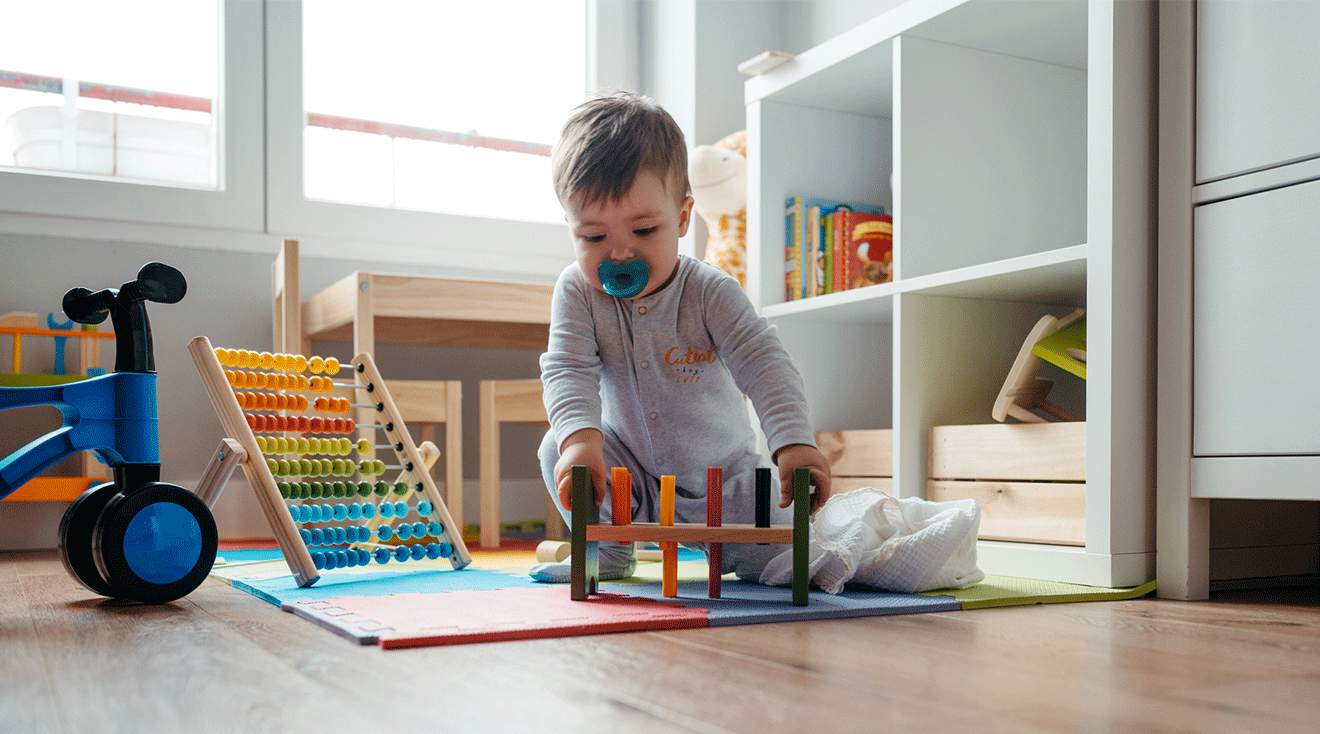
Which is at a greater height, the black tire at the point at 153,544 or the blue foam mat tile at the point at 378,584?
the black tire at the point at 153,544

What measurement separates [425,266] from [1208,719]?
6.54ft

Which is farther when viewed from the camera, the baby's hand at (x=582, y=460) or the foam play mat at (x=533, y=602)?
the baby's hand at (x=582, y=460)

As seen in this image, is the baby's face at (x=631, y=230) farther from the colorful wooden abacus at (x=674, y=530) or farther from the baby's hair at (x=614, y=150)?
the colorful wooden abacus at (x=674, y=530)

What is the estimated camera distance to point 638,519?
1387 millimetres

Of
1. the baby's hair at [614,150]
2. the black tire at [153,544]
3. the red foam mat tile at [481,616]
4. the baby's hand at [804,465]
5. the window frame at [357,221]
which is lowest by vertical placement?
the red foam mat tile at [481,616]

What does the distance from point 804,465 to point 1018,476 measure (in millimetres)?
385

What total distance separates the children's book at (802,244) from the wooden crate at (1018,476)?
0.41m

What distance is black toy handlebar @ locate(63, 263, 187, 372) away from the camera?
103cm

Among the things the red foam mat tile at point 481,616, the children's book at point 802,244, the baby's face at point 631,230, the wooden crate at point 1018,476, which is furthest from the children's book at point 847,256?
the red foam mat tile at point 481,616

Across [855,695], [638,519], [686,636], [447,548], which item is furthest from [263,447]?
[855,695]

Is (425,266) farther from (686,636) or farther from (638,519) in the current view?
(686,636)

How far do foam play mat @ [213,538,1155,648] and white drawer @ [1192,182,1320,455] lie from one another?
0.22 m

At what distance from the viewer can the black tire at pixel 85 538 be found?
3.36ft

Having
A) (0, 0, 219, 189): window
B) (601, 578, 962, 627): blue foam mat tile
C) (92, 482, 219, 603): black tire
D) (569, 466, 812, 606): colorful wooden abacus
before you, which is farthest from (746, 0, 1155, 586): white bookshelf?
(0, 0, 219, 189): window
